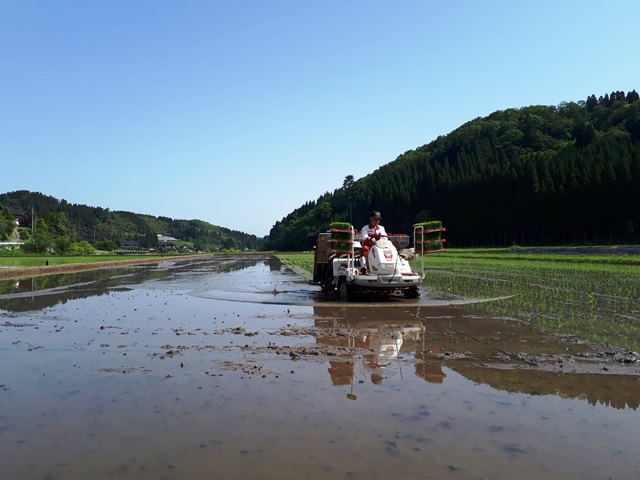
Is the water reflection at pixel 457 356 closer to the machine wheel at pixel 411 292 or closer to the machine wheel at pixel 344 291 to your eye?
the machine wheel at pixel 344 291

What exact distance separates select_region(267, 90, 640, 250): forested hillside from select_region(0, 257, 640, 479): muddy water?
→ 2500 inches

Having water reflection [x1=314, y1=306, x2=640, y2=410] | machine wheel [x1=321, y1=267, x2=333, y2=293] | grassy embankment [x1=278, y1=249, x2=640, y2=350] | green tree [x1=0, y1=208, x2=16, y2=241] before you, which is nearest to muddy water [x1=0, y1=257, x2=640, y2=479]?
water reflection [x1=314, y1=306, x2=640, y2=410]

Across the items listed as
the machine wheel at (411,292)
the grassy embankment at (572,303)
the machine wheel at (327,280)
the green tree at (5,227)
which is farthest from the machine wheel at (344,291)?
the green tree at (5,227)

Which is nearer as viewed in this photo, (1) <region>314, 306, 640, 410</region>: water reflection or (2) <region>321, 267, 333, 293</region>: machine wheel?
(1) <region>314, 306, 640, 410</region>: water reflection

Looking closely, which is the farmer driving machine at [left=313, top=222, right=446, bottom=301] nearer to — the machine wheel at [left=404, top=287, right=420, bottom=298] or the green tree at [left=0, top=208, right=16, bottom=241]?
the machine wheel at [left=404, top=287, right=420, bottom=298]

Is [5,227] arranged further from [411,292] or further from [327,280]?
[411,292]

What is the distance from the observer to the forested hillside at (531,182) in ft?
208

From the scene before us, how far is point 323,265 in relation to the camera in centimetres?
Result: 1736

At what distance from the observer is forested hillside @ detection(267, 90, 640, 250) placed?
208 feet

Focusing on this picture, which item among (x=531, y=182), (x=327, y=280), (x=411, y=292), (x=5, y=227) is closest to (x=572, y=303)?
(x=411, y=292)

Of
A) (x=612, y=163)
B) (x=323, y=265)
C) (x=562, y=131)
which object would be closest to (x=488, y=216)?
(x=612, y=163)

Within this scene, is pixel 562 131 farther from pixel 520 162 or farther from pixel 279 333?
pixel 279 333

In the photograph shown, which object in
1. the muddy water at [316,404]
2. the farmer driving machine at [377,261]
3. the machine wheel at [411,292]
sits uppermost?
the farmer driving machine at [377,261]

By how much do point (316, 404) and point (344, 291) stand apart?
372 inches
